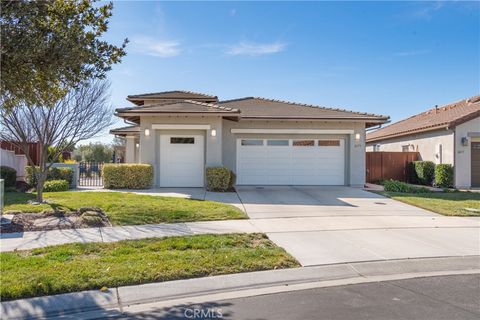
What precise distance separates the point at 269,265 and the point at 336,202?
701 cm

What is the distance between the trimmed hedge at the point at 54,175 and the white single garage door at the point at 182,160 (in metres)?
4.13

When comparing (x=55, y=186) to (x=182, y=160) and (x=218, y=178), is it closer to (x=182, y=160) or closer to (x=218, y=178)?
(x=182, y=160)

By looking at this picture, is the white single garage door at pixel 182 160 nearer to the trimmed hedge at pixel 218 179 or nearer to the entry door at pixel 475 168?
the trimmed hedge at pixel 218 179

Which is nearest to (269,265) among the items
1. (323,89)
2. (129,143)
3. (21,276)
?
(21,276)

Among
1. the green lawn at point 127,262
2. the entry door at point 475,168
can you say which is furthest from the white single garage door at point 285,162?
the green lawn at point 127,262

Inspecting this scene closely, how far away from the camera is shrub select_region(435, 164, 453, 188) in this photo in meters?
17.3

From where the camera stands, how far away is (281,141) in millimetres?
16328

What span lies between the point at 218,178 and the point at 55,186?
6578 mm

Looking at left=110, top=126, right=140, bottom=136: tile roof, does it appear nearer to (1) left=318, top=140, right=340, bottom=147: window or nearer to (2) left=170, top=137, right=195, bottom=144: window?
(2) left=170, top=137, right=195, bottom=144: window

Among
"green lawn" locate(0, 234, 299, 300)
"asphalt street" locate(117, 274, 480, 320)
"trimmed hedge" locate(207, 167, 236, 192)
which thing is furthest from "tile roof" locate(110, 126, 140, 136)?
"asphalt street" locate(117, 274, 480, 320)

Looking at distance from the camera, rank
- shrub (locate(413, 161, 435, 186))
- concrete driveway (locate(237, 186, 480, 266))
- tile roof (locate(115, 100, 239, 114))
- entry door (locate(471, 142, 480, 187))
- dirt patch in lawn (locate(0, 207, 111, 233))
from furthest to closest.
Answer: shrub (locate(413, 161, 435, 186)) → entry door (locate(471, 142, 480, 187)) → tile roof (locate(115, 100, 239, 114)) → dirt patch in lawn (locate(0, 207, 111, 233)) → concrete driveway (locate(237, 186, 480, 266))

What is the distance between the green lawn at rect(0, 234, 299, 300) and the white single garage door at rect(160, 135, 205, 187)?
28.0ft

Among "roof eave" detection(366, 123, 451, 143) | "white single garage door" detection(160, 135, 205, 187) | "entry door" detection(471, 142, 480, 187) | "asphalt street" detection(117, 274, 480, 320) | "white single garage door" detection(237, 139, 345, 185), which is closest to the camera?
"asphalt street" detection(117, 274, 480, 320)

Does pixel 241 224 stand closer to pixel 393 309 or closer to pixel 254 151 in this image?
pixel 393 309
